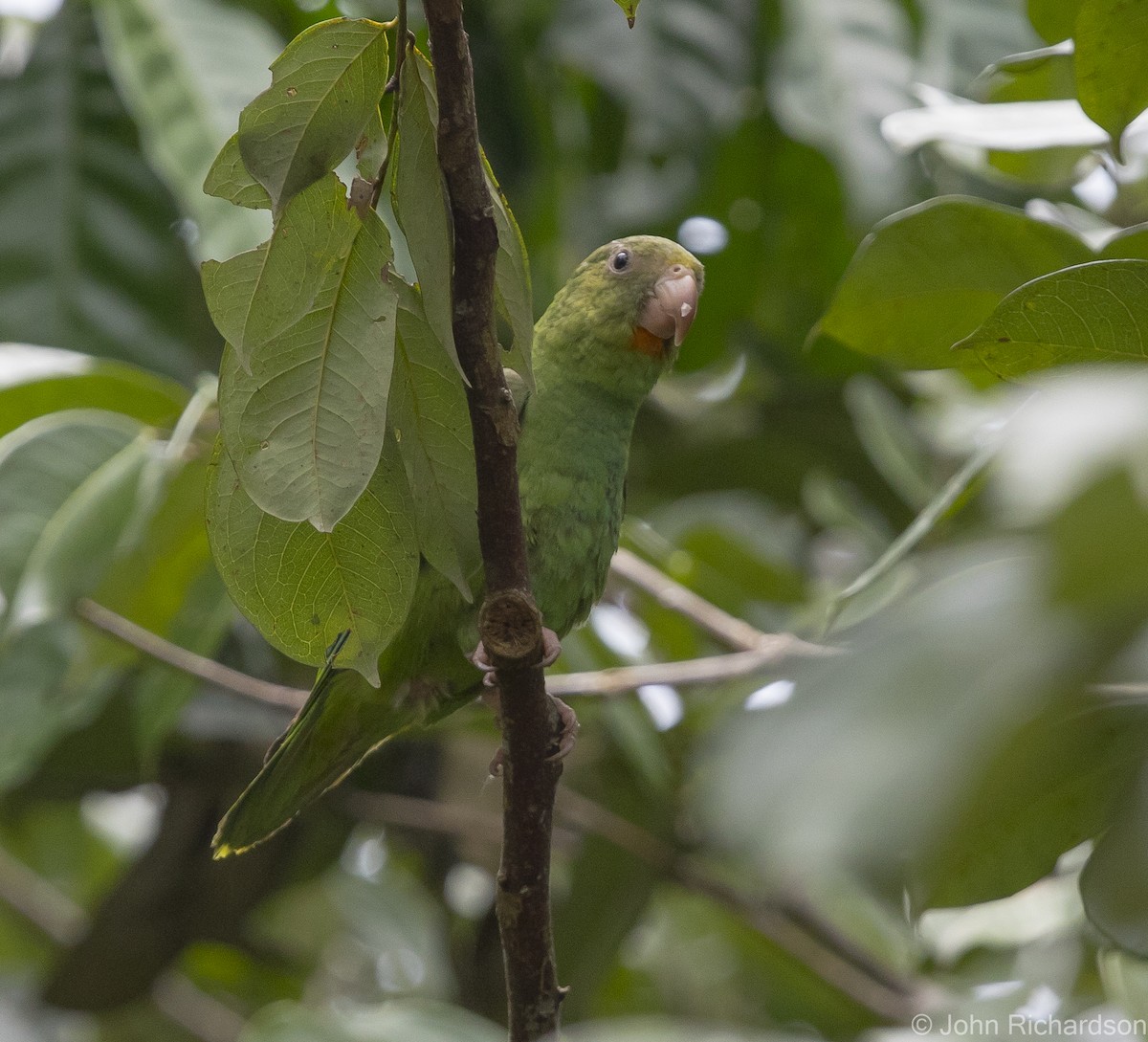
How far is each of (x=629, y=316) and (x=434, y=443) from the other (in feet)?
3.36

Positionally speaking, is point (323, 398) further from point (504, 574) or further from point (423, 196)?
point (504, 574)

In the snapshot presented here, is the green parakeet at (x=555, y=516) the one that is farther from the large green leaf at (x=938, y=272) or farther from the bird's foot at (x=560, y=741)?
the large green leaf at (x=938, y=272)

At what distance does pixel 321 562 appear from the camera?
131 cm

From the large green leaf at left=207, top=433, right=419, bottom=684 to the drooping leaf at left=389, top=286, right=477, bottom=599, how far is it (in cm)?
2

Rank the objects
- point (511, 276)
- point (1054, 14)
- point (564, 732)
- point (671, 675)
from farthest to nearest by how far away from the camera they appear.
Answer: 1. point (671, 675)
2. point (564, 732)
3. point (1054, 14)
4. point (511, 276)

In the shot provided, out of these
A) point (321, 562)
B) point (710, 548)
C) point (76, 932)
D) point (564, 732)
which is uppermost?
point (321, 562)

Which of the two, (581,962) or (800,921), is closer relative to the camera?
(581,962)

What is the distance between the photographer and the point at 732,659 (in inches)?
105

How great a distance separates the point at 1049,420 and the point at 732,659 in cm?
202

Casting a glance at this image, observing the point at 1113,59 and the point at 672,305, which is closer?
the point at 1113,59

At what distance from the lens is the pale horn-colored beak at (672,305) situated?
7.29ft

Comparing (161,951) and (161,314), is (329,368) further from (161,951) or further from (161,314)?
(161,951)

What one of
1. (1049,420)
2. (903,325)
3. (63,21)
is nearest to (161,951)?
(63,21)

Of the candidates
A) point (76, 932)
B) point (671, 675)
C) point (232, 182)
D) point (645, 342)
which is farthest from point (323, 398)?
point (76, 932)
